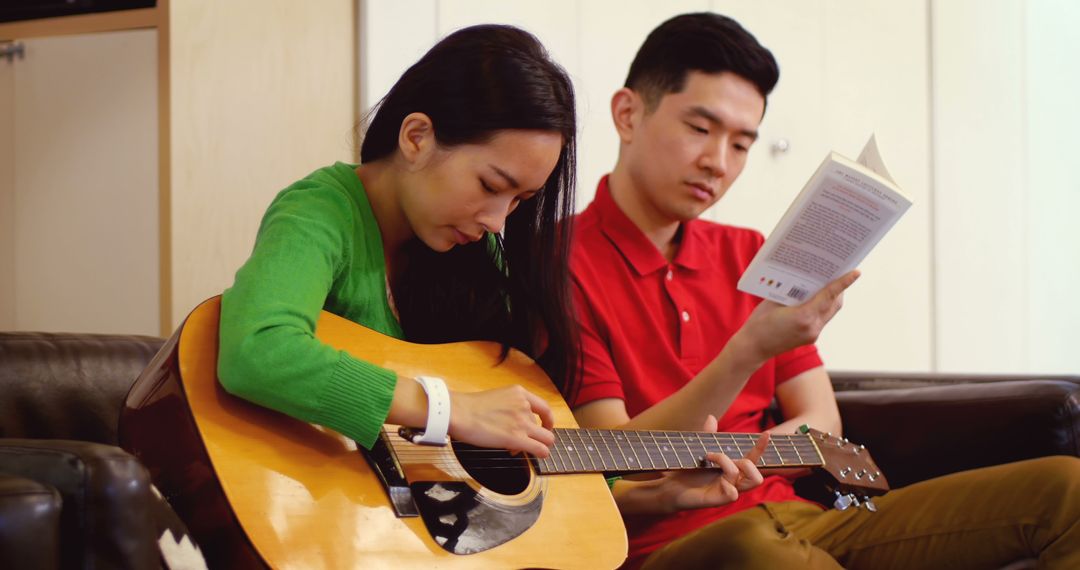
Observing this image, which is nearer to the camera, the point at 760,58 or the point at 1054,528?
the point at 1054,528

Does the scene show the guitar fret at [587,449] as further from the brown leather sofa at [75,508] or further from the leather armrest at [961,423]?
the leather armrest at [961,423]

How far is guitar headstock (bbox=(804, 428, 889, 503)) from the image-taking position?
1489mm

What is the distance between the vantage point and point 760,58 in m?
1.71

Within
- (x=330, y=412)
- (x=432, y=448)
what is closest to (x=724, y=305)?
(x=432, y=448)

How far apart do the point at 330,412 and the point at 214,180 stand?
1.14 meters

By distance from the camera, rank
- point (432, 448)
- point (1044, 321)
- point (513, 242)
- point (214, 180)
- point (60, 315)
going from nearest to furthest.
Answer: point (432, 448), point (513, 242), point (214, 180), point (60, 315), point (1044, 321)

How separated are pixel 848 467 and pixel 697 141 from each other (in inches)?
21.5

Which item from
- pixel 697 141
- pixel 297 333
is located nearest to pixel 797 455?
pixel 697 141

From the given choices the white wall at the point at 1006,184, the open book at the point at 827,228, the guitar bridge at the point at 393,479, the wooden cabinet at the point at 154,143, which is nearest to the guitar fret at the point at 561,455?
the guitar bridge at the point at 393,479

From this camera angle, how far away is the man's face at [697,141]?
1.67 meters

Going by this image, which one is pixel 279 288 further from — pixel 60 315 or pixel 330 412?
pixel 60 315

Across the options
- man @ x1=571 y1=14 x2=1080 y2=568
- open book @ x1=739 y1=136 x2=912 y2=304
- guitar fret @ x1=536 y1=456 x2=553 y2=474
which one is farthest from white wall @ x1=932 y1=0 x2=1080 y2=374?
guitar fret @ x1=536 y1=456 x2=553 y2=474

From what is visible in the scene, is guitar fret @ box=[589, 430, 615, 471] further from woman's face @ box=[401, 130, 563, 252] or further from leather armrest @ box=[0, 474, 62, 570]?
leather armrest @ box=[0, 474, 62, 570]

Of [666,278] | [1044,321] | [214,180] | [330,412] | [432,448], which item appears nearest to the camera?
[330,412]
